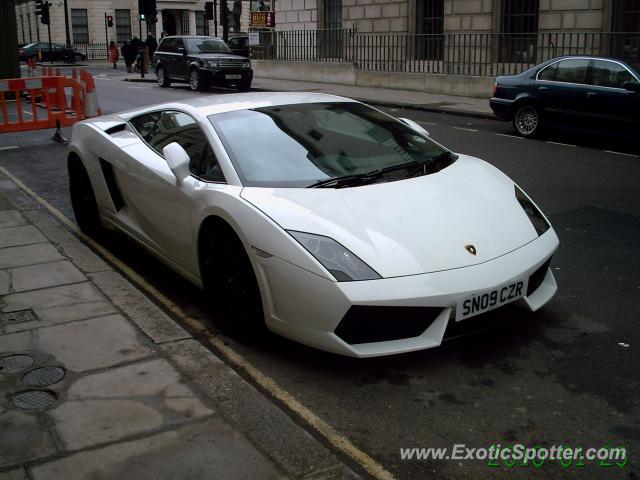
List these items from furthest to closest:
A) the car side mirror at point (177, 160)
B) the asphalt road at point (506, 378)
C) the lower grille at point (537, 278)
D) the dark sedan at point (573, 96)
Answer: the dark sedan at point (573, 96) → the car side mirror at point (177, 160) → the lower grille at point (537, 278) → the asphalt road at point (506, 378)

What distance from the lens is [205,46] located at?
2569 centimetres

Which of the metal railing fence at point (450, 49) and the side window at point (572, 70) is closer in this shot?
the side window at point (572, 70)

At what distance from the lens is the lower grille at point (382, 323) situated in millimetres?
3820

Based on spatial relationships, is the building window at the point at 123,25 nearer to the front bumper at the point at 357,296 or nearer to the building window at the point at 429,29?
the building window at the point at 429,29

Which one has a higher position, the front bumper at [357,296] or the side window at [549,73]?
the side window at [549,73]

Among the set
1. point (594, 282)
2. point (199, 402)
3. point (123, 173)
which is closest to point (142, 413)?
point (199, 402)

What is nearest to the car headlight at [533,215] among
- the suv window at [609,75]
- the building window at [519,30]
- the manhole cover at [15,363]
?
the manhole cover at [15,363]

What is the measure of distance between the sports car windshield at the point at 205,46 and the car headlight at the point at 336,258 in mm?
22497

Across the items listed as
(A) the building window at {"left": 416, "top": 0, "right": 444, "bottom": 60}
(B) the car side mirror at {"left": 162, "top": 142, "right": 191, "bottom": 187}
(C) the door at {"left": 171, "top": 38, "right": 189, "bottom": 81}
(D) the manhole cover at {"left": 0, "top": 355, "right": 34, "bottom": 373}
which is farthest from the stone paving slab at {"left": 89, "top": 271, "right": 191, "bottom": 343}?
(C) the door at {"left": 171, "top": 38, "right": 189, "bottom": 81}

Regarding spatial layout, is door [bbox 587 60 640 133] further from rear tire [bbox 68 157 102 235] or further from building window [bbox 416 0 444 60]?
building window [bbox 416 0 444 60]

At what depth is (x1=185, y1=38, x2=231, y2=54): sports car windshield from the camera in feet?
83.6

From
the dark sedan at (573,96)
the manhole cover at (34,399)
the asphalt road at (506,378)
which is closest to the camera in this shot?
the asphalt road at (506,378)
